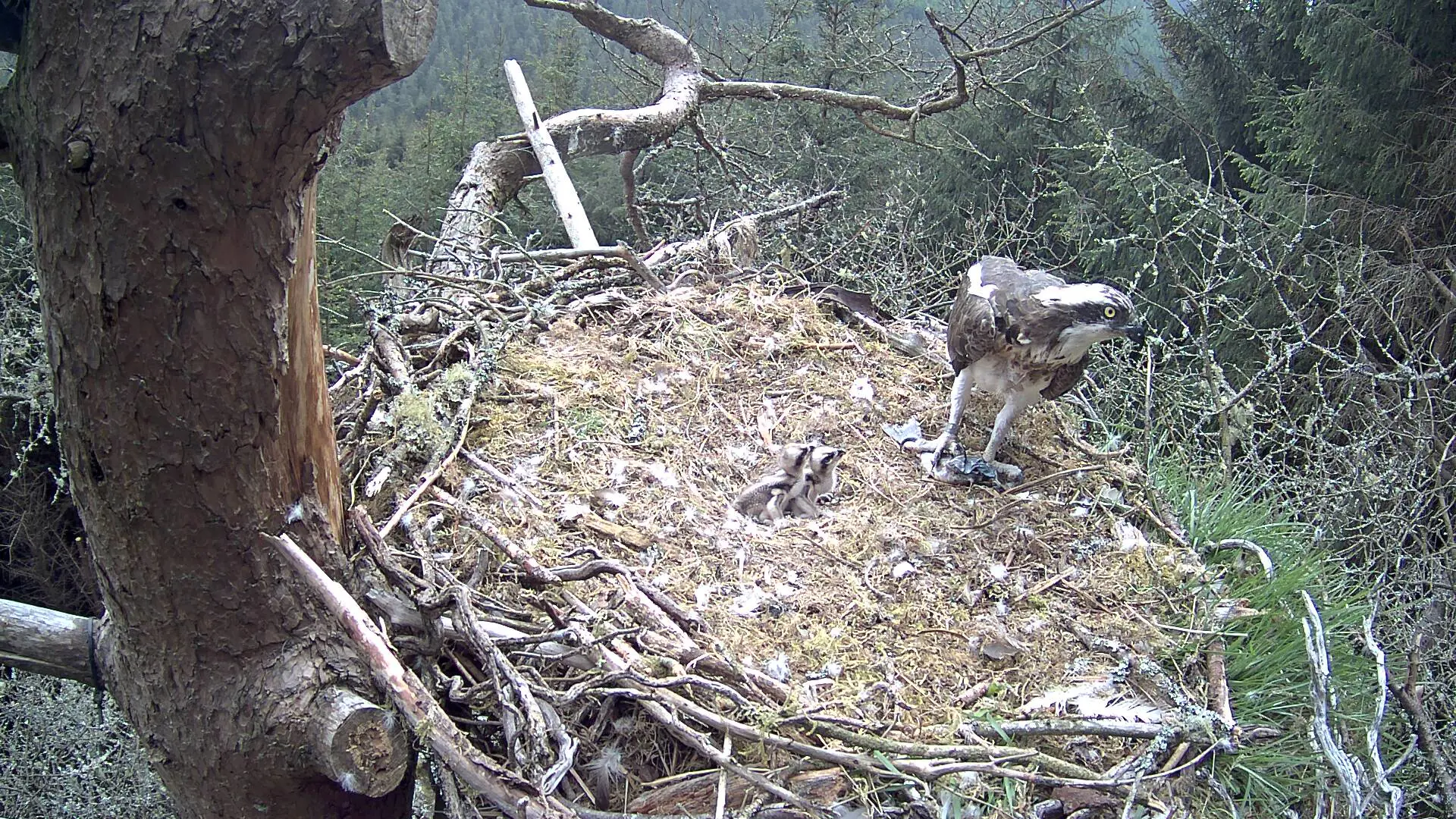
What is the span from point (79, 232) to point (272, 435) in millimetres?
428

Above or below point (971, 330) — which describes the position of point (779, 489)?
below

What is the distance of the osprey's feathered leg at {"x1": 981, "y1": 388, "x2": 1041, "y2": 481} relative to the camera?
3236 mm

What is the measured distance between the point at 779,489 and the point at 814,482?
0.15 meters

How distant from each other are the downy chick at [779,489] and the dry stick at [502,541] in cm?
Result: 89

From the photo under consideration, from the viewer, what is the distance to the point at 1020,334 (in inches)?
119

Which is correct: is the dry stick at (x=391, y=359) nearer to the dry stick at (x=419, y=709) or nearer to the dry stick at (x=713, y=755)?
the dry stick at (x=419, y=709)

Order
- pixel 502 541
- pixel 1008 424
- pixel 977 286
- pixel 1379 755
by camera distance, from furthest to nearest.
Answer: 1. pixel 1008 424
2. pixel 977 286
3. pixel 502 541
4. pixel 1379 755

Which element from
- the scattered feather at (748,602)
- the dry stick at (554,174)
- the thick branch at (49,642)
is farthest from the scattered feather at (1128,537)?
the thick branch at (49,642)

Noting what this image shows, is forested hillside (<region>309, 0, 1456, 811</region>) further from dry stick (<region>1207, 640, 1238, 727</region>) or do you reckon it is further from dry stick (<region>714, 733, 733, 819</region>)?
dry stick (<region>714, 733, 733, 819</region>)

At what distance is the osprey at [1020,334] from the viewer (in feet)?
9.61

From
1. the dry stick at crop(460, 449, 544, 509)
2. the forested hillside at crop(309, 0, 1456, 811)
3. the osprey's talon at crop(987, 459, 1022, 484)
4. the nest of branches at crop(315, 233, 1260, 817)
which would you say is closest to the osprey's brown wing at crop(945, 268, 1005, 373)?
the osprey's talon at crop(987, 459, 1022, 484)

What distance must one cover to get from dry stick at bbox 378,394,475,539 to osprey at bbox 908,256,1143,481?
1.74 meters

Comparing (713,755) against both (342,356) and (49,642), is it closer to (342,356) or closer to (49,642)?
(49,642)

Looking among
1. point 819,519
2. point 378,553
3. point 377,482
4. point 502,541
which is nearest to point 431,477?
point 377,482
